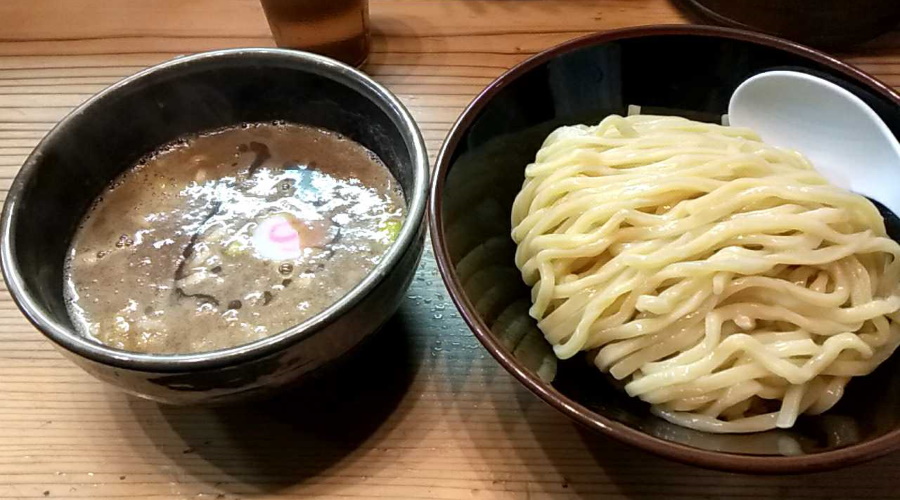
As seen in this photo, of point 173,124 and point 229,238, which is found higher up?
point 173,124

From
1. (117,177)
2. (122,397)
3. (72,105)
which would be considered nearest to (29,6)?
(72,105)

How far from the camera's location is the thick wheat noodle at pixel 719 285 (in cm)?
90

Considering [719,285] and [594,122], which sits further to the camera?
[594,122]

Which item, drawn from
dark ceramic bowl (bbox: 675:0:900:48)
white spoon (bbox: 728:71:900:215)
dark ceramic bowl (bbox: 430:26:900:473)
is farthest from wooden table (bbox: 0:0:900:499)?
dark ceramic bowl (bbox: 675:0:900:48)

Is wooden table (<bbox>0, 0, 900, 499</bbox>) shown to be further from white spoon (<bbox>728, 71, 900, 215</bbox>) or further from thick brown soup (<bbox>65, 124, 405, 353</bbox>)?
white spoon (<bbox>728, 71, 900, 215</bbox>)

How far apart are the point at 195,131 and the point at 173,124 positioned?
36 millimetres

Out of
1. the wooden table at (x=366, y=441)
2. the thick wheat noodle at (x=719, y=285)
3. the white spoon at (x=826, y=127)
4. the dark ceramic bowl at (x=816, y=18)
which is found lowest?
the wooden table at (x=366, y=441)

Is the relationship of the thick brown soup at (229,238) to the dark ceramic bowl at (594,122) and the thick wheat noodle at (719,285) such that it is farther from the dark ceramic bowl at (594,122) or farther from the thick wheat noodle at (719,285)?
the thick wheat noodle at (719,285)

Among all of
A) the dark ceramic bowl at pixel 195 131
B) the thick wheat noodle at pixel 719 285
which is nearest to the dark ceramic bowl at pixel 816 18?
the thick wheat noodle at pixel 719 285

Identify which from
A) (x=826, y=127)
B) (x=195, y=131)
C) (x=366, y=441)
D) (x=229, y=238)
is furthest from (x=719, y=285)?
(x=195, y=131)

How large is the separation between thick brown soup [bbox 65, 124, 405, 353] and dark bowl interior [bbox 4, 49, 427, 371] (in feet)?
0.07

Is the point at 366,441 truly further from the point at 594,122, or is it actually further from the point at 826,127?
the point at 826,127

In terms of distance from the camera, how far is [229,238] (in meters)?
1.11

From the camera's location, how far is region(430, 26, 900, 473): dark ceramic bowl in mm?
824
